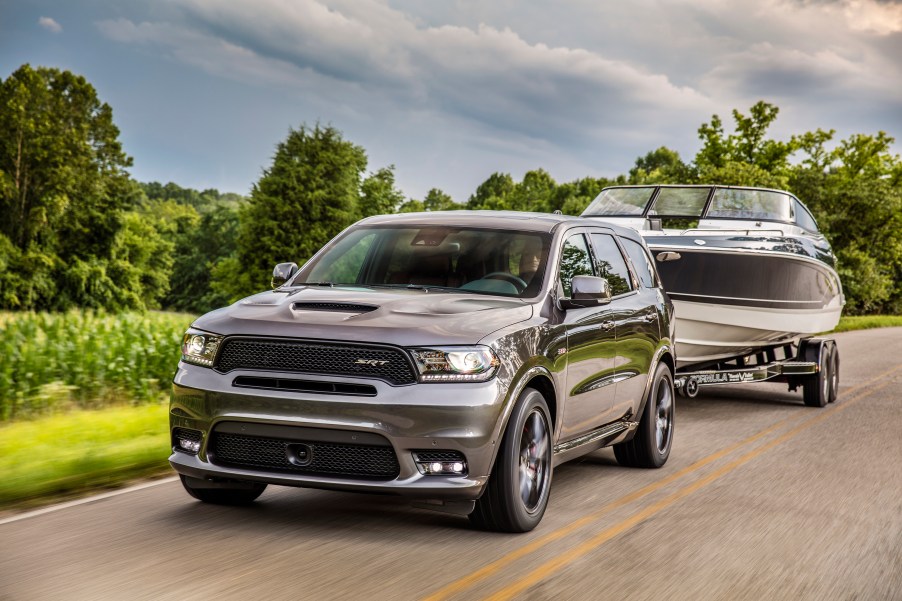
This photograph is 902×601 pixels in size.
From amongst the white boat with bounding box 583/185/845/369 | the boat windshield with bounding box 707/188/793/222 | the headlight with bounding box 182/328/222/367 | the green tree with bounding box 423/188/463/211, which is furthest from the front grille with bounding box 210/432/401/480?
the green tree with bounding box 423/188/463/211

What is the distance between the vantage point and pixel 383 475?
5.91 m

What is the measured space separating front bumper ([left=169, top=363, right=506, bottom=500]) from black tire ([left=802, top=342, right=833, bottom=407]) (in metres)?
9.08

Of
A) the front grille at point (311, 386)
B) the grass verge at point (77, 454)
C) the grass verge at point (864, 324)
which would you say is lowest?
the grass verge at point (864, 324)

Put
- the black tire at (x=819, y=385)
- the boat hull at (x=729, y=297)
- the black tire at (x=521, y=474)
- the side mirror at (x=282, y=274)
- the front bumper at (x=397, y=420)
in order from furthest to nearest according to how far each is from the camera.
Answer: the black tire at (x=819, y=385)
the boat hull at (x=729, y=297)
the side mirror at (x=282, y=274)
the black tire at (x=521, y=474)
the front bumper at (x=397, y=420)

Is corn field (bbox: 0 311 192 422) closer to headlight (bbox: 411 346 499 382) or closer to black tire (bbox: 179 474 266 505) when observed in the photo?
black tire (bbox: 179 474 266 505)

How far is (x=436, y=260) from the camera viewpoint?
7422 mm

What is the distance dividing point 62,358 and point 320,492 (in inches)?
298

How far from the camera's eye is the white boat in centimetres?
1342

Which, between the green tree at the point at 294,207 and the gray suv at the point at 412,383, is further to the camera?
the green tree at the point at 294,207

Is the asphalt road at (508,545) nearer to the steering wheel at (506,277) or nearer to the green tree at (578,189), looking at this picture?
the steering wheel at (506,277)

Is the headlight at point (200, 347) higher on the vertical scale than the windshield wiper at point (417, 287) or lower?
lower

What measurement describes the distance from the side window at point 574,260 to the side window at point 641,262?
3.62 ft

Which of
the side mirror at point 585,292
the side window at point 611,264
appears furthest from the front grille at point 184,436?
the side window at point 611,264

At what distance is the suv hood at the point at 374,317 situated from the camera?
593 centimetres
